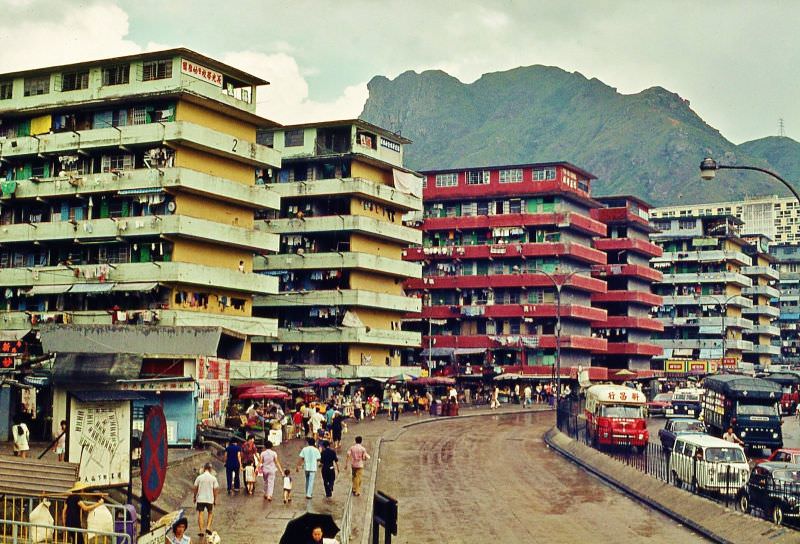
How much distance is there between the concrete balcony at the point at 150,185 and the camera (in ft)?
224

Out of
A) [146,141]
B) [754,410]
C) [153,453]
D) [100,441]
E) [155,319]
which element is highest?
[146,141]

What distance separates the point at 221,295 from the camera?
7269 cm

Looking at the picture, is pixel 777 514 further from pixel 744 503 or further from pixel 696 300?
pixel 696 300

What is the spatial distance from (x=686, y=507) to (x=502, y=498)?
6988 millimetres

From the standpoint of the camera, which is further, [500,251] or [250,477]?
[500,251]

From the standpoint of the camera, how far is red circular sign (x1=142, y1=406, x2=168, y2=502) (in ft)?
42.5

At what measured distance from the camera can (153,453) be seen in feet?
43.2

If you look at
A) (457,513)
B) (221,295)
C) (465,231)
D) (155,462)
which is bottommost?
(457,513)

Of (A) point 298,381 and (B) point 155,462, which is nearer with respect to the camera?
(B) point 155,462

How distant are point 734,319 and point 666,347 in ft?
35.2

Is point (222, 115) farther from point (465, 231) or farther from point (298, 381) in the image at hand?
point (465, 231)

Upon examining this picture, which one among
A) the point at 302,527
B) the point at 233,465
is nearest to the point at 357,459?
the point at 233,465

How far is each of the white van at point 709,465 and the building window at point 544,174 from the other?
7325cm

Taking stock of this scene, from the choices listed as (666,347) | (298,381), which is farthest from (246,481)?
(666,347)
